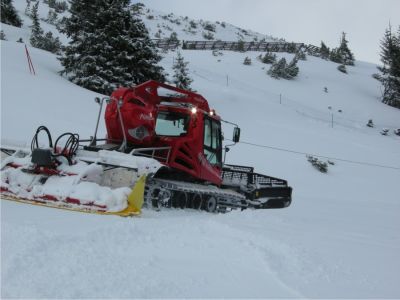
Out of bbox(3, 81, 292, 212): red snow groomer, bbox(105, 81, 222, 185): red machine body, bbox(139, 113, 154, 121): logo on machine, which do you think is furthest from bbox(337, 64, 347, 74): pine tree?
bbox(139, 113, 154, 121): logo on machine

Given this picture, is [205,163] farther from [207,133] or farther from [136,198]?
[136,198]

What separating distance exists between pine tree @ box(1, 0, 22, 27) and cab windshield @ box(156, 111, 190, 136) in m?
18.3

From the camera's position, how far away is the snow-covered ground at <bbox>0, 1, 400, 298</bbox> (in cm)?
356

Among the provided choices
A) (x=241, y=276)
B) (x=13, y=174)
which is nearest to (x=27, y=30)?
(x=13, y=174)

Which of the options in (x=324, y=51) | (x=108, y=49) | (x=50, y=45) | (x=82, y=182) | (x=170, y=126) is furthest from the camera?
(x=324, y=51)

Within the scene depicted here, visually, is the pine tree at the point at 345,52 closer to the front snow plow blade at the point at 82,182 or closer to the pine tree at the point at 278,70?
the pine tree at the point at 278,70

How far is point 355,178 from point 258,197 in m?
7.73

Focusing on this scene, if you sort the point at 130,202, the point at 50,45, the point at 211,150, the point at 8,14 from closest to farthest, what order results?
the point at 130,202 → the point at 211,150 → the point at 50,45 → the point at 8,14

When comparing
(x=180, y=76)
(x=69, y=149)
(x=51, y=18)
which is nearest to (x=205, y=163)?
(x=69, y=149)

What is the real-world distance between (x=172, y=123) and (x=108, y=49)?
959 centimetres

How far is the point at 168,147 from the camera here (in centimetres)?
889

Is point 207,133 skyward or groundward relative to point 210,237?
skyward

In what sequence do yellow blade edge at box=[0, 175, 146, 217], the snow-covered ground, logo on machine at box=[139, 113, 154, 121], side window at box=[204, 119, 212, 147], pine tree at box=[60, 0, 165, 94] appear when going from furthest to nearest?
pine tree at box=[60, 0, 165, 94] < side window at box=[204, 119, 212, 147] < logo on machine at box=[139, 113, 154, 121] < yellow blade edge at box=[0, 175, 146, 217] < the snow-covered ground

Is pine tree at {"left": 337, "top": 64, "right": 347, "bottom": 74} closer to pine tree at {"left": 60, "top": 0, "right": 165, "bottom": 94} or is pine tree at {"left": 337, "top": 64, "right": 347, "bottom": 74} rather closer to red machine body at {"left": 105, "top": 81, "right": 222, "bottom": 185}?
pine tree at {"left": 60, "top": 0, "right": 165, "bottom": 94}
